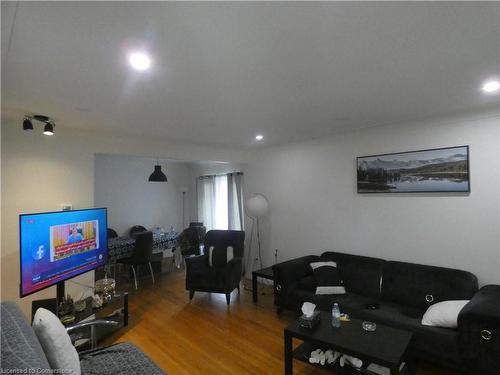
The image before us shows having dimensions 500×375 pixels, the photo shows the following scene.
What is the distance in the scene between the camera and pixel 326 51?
1.53 metres

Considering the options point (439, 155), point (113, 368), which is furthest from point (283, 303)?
point (439, 155)

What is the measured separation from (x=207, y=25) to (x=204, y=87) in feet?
2.51

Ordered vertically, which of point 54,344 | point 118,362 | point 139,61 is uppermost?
point 139,61

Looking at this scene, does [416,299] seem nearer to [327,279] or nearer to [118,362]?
[327,279]

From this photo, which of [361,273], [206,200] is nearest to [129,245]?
[206,200]

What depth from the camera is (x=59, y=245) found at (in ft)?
8.53

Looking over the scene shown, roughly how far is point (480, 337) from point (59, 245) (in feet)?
11.8

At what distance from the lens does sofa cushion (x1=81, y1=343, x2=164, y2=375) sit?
5.76ft

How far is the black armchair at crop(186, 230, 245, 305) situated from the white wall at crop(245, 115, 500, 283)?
2.30 ft

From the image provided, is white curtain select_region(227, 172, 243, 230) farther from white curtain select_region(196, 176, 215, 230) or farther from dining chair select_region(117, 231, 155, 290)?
dining chair select_region(117, 231, 155, 290)

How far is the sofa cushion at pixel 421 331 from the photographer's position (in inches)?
87.7

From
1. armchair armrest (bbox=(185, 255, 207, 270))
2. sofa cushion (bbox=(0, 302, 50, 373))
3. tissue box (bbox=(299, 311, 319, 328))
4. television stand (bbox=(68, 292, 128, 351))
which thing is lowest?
television stand (bbox=(68, 292, 128, 351))

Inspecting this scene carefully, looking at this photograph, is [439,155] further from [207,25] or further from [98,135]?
[98,135]

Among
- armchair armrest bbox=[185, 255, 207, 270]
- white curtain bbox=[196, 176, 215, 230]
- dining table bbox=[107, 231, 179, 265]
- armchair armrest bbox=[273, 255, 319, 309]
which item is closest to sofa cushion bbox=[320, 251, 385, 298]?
armchair armrest bbox=[273, 255, 319, 309]
